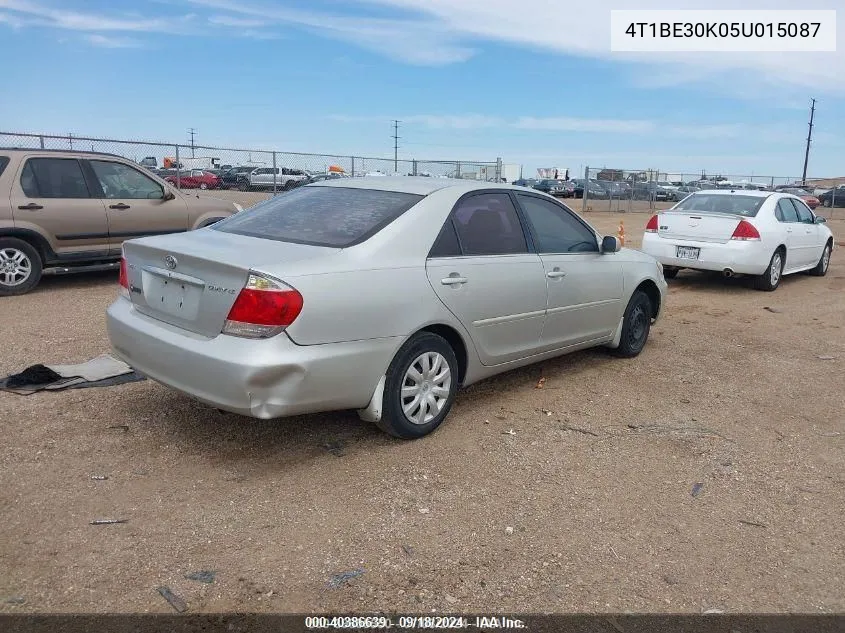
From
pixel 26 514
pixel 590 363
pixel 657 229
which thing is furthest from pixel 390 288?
pixel 657 229

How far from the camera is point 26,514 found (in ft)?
11.0

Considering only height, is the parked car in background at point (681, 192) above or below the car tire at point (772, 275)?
above

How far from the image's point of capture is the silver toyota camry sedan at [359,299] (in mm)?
3621

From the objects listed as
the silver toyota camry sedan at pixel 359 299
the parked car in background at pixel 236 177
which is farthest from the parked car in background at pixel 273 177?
the silver toyota camry sedan at pixel 359 299

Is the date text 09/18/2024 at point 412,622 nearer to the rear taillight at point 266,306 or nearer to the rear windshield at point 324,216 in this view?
the rear taillight at point 266,306

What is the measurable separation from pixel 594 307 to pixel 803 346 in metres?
2.97

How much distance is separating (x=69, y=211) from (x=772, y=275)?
9.63 metres

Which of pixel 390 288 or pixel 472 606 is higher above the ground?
pixel 390 288

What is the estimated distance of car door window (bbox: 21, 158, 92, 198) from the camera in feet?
28.5

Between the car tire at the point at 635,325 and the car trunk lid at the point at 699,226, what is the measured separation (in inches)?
160

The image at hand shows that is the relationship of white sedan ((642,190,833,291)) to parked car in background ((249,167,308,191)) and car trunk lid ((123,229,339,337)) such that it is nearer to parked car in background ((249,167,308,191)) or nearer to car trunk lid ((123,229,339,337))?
car trunk lid ((123,229,339,337))

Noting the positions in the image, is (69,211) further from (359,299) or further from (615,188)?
(615,188)

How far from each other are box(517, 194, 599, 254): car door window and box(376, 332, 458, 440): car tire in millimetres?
1353

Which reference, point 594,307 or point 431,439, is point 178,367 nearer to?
point 431,439
